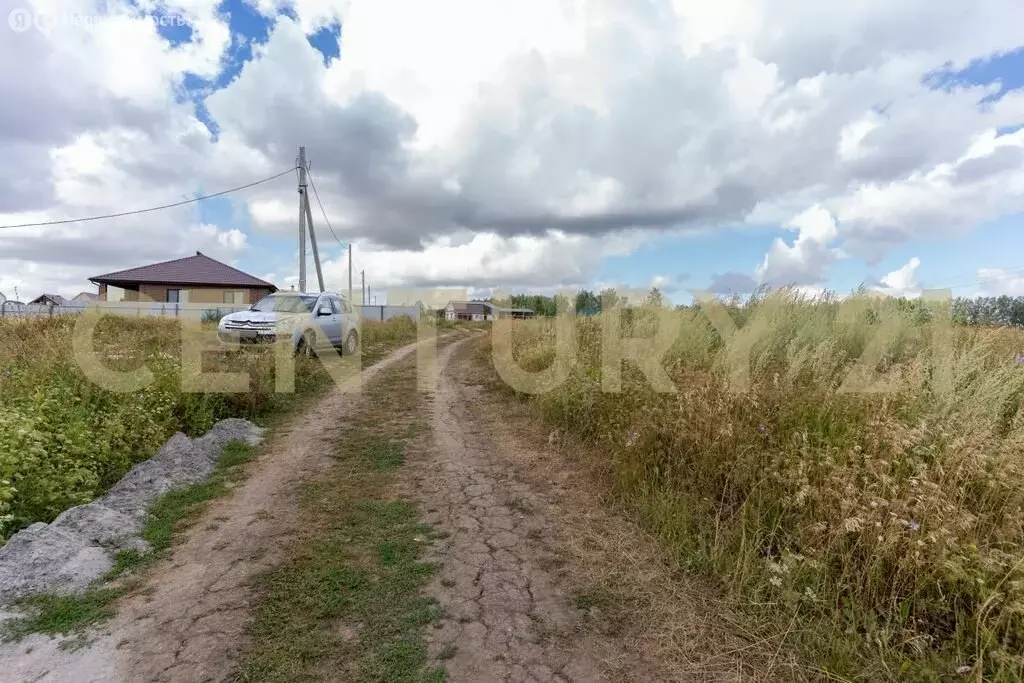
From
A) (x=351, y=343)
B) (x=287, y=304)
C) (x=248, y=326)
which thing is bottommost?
(x=351, y=343)

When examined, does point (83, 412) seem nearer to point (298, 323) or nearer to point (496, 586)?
point (496, 586)

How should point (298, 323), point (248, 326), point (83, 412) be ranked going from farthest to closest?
point (298, 323) → point (248, 326) → point (83, 412)

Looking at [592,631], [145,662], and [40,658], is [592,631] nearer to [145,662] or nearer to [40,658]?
[145,662]

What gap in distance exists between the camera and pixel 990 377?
373cm

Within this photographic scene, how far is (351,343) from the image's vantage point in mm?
13156

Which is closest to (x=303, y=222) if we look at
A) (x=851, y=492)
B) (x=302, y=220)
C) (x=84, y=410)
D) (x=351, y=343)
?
(x=302, y=220)

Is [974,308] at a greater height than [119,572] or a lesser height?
greater

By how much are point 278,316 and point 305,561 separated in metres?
8.34

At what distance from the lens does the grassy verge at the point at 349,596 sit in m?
2.16

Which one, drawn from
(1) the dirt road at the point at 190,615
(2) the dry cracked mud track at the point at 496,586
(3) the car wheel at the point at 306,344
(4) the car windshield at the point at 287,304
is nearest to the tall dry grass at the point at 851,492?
(2) the dry cracked mud track at the point at 496,586

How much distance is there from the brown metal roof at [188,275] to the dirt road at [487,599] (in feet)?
105

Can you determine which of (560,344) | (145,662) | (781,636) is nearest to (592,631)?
(781,636)

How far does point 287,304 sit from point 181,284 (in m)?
25.1

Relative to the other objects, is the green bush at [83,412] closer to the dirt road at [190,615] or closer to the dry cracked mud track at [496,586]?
the dirt road at [190,615]
